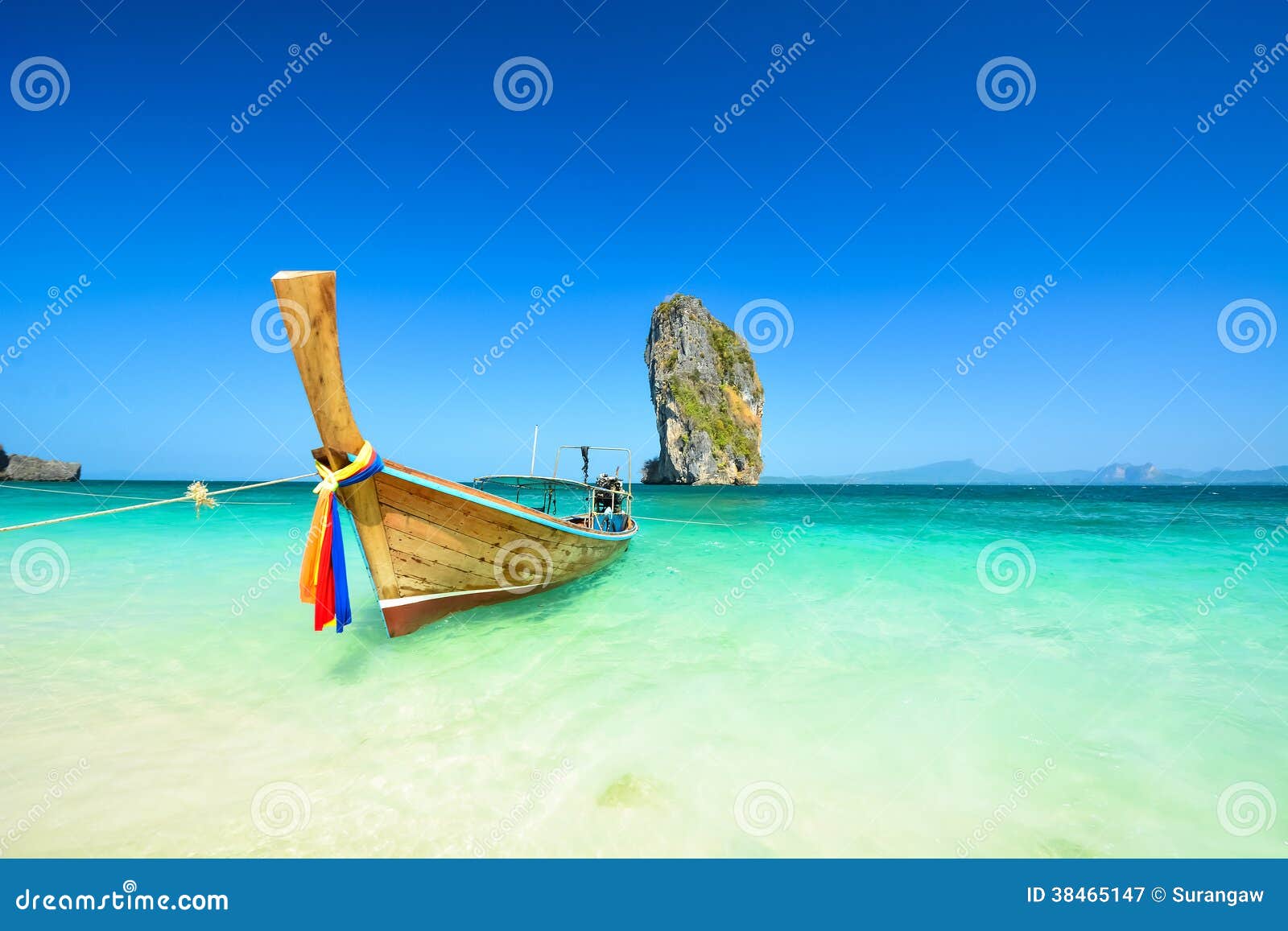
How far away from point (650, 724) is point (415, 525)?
128 inches

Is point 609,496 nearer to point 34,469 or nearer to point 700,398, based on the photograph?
point 700,398

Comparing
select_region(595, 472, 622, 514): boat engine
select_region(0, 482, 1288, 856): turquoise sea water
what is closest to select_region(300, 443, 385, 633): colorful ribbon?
select_region(0, 482, 1288, 856): turquoise sea water

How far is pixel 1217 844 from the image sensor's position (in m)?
3.41

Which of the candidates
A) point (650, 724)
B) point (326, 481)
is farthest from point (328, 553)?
point (650, 724)

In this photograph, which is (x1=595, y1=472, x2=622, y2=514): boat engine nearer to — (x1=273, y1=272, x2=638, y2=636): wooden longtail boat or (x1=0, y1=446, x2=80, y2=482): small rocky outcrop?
(x1=273, y1=272, x2=638, y2=636): wooden longtail boat

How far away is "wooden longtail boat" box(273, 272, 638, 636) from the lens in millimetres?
3908

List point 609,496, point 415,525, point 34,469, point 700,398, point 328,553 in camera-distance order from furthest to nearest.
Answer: point 700,398 < point 34,469 < point 609,496 < point 415,525 < point 328,553

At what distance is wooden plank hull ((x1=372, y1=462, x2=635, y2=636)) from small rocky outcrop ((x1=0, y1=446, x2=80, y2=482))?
251 ft

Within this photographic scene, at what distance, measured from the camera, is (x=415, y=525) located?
19.3 feet

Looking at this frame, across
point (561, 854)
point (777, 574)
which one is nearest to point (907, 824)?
point (561, 854)

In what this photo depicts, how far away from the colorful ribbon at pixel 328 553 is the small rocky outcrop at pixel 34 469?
77.5m

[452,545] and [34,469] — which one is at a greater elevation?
[34,469]

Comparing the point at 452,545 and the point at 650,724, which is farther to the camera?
the point at 452,545

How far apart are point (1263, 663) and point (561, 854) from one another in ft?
28.0
